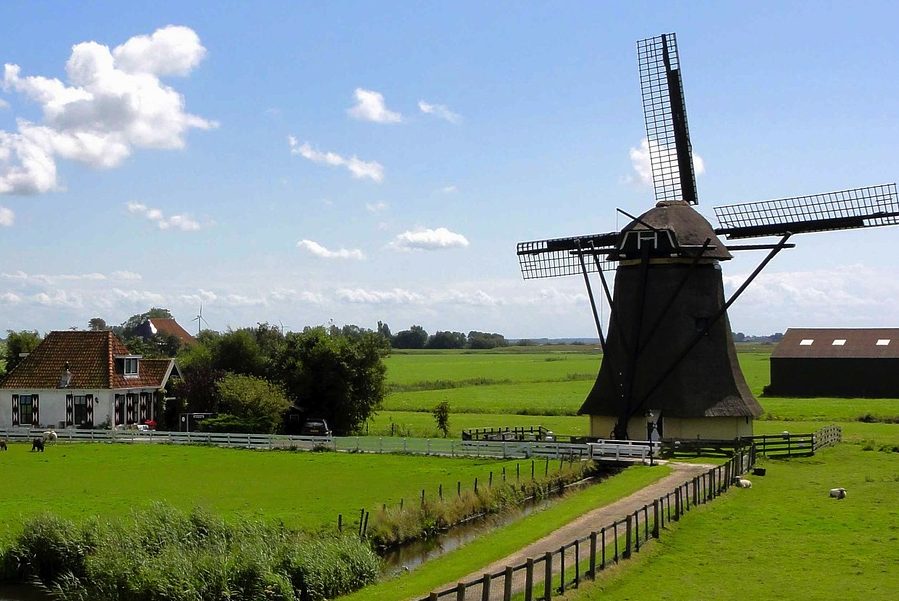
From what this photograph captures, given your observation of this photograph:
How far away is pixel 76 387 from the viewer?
2066 inches

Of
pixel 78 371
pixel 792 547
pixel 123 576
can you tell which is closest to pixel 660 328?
pixel 792 547

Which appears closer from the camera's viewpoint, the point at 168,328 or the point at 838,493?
the point at 838,493

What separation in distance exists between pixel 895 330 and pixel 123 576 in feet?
246

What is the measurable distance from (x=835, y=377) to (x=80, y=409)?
178 ft

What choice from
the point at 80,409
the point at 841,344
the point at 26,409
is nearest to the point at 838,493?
the point at 80,409

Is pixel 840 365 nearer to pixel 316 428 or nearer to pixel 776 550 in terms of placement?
pixel 316 428

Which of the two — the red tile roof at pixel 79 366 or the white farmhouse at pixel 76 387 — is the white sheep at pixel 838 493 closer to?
the white farmhouse at pixel 76 387

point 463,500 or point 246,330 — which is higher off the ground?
point 246,330

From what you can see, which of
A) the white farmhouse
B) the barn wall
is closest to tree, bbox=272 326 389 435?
the white farmhouse

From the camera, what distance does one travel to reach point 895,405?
6944 cm

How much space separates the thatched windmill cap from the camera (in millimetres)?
40562

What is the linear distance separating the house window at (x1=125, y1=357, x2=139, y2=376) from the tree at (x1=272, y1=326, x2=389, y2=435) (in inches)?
283

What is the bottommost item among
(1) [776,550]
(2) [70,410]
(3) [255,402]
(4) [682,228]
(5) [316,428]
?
(1) [776,550]

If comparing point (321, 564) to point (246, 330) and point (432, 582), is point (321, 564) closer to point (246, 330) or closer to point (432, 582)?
point (432, 582)
